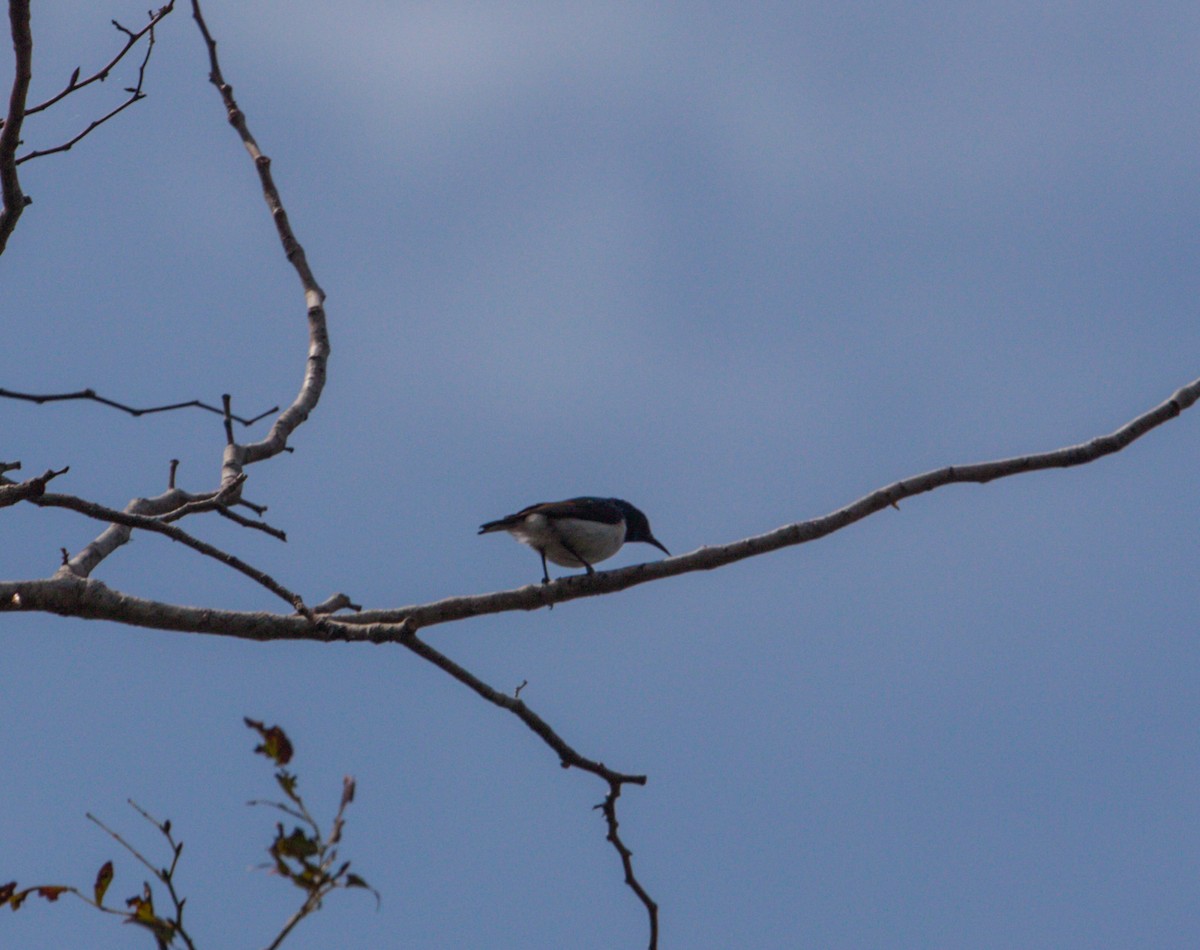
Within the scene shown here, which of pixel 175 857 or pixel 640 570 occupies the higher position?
pixel 640 570

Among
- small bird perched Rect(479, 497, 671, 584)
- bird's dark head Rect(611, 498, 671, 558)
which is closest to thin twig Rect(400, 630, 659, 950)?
small bird perched Rect(479, 497, 671, 584)

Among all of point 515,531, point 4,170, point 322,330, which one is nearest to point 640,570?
point 322,330

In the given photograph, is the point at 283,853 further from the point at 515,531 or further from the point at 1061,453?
the point at 515,531

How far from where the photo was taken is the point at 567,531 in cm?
1042

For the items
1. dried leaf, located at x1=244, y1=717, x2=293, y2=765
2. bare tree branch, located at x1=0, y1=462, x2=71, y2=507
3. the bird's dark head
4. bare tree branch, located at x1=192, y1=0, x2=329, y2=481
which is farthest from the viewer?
the bird's dark head

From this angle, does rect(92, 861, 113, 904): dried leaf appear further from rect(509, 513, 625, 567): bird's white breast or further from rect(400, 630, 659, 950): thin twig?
rect(509, 513, 625, 567): bird's white breast

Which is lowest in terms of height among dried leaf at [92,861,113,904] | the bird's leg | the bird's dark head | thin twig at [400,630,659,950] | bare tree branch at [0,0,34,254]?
dried leaf at [92,861,113,904]

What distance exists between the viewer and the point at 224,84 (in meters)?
7.49

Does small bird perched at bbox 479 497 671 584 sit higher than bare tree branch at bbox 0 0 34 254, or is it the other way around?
small bird perched at bbox 479 497 671 584

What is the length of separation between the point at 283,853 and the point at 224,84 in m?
5.64

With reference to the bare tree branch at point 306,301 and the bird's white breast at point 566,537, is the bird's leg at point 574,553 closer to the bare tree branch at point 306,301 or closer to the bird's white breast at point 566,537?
the bird's white breast at point 566,537

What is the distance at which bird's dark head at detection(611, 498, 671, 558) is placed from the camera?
1224 centimetres

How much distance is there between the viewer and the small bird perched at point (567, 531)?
10438 mm

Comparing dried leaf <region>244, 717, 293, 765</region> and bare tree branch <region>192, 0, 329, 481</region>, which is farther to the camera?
bare tree branch <region>192, 0, 329, 481</region>
